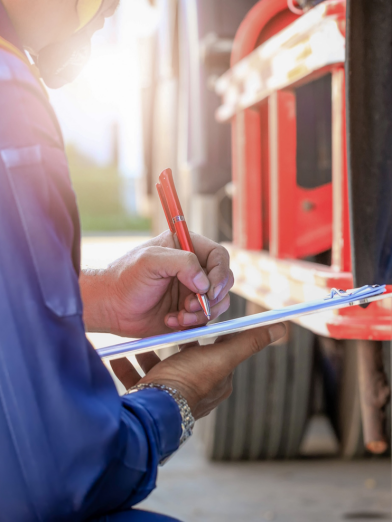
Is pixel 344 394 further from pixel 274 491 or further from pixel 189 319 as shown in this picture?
pixel 189 319

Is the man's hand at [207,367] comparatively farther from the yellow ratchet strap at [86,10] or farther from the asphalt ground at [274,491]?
the asphalt ground at [274,491]

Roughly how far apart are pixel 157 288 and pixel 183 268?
0.09 meters

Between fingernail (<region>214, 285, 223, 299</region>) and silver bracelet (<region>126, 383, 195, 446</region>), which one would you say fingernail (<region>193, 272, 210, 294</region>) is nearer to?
fingernail (<region>214, 285, 223, 299</region>)

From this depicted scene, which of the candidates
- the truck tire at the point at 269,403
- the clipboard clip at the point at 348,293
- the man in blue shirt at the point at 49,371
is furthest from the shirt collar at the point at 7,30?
the truck tire at the point at 269,403

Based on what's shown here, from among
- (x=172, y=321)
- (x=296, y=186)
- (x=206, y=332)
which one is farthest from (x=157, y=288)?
(x=296, y=186)

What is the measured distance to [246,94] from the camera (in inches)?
66.9

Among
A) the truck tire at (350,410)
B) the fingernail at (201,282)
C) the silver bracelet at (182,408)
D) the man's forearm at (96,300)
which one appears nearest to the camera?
the silver bracelet at (182,408)

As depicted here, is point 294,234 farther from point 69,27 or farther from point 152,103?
point 152,103

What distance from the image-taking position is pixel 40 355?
2.07 ft

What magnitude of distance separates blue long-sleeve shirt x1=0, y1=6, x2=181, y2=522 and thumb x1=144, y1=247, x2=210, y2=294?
0.79 ft

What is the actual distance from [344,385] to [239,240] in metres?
0.79

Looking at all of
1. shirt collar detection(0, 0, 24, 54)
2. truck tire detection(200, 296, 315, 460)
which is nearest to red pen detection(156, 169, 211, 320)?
shirt collar detection(0, 0, 24, 54)

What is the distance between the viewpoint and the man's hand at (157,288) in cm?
90

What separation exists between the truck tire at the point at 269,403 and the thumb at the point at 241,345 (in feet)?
4.59
